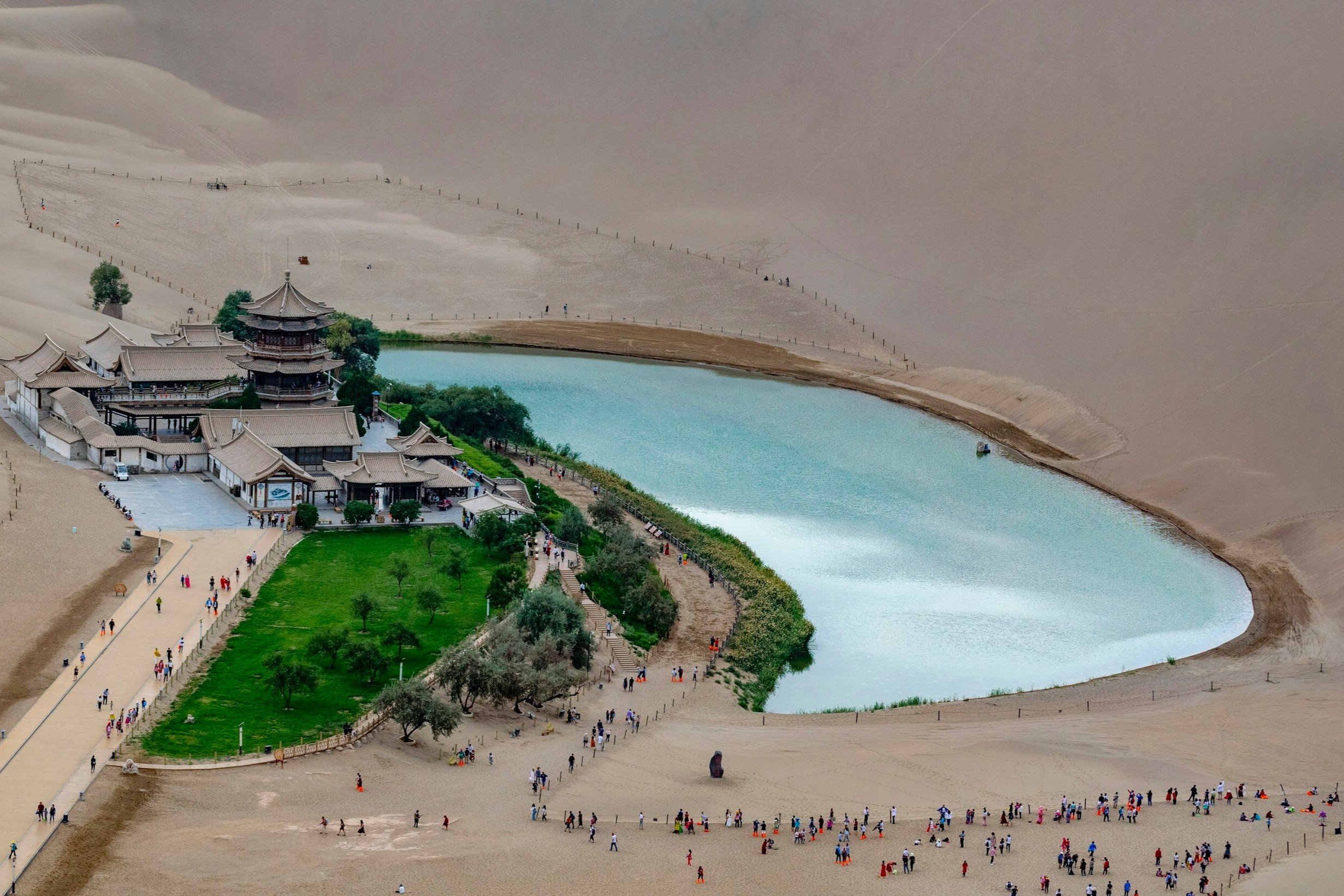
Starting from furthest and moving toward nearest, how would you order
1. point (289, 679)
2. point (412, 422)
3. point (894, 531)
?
point (412, 422), point (894, 531), point (289, 679)

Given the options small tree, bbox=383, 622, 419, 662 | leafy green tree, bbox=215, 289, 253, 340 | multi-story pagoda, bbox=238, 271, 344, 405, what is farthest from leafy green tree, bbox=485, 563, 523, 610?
leafy green tree, bbox=215, 289, 253, 340

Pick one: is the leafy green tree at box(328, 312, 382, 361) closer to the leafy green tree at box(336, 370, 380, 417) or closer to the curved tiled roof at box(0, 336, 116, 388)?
the leafy green tree at box(336, 370, 380, 417)

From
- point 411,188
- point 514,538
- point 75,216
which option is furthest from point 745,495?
point 411,188

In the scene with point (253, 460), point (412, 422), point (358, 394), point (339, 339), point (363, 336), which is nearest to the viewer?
point (253, 460)

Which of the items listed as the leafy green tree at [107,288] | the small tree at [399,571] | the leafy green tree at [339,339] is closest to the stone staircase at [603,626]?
the small tree at [399,571]

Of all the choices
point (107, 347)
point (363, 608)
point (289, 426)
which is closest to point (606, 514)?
point (289, 426)

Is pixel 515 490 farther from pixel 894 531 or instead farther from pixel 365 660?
pixel 365 660
